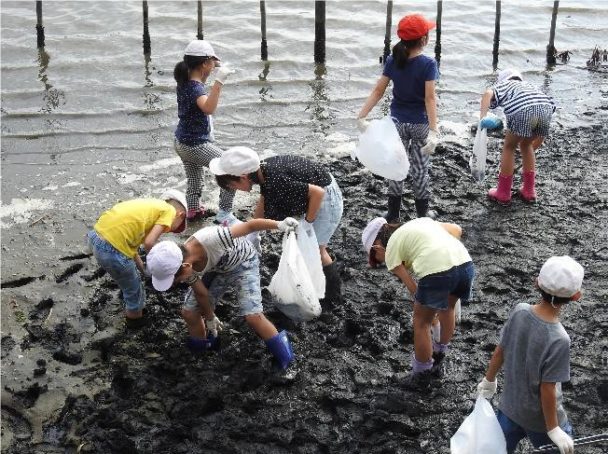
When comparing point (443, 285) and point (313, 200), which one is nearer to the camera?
point (443, 285)

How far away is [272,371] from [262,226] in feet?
3.30

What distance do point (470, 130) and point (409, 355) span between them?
500cm

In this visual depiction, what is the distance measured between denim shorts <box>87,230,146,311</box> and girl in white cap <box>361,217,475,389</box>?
169 cm

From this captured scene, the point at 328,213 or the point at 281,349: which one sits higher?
the point at 328,213

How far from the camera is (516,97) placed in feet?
21.0

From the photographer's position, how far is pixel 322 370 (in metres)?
4.86

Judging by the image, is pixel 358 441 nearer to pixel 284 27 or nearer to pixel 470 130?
pixel 470 130

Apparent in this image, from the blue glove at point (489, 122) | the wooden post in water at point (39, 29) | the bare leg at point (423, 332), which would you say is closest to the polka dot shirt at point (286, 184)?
the bare leg at point (423, 332)

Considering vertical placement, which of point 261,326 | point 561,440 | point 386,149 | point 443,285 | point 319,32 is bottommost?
point 261,326

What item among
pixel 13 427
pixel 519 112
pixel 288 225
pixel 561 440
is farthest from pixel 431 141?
pixel 13 427

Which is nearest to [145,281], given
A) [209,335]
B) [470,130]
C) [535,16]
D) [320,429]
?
[209,335]

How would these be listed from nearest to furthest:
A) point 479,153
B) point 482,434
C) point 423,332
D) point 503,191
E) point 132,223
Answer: point 482,434, point 423,332, point 132,223, point 479,153, point 503,191

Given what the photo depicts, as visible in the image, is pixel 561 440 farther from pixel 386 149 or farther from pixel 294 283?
pixel 386 149

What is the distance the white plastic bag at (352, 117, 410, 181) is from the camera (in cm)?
593
